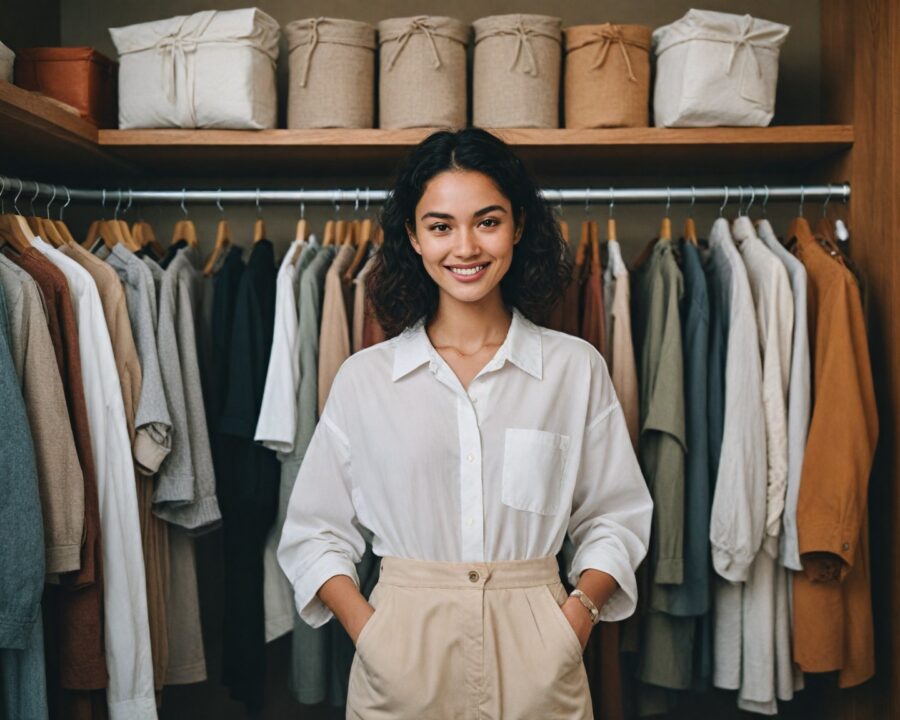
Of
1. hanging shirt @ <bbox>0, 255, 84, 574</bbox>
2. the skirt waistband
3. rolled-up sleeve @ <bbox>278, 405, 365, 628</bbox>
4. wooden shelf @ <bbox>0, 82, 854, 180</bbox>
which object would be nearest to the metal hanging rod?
wooden shelf @ <bbox>0, 82, 854, 180</bbox>

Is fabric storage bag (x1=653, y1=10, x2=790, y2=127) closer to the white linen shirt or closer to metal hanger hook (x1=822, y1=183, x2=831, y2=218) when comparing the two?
metal hanger hook (x1=822, y1=183, x2=831, y2=218)

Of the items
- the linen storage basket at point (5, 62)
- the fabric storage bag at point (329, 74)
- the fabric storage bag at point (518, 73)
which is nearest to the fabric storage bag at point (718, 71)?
the fabric storage bag at point (518, 73)

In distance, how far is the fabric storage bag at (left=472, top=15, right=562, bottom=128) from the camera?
7.77 ft

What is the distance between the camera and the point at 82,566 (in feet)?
6.28

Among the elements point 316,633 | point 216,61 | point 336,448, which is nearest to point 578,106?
point 216,61

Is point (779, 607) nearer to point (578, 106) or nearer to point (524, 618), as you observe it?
point (524, 618)

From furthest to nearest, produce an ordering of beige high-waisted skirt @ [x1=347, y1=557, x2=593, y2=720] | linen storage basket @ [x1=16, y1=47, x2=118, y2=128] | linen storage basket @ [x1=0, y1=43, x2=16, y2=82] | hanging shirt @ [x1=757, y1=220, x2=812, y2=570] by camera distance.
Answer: linen storage basket @ [x1=16, y1=47, x2=118, y2=128]
hanging shirt @ [x1=757, y1=220, x2=812, y2=570]
linen storage basket @ [x1=0, y1=43, x2=16, y2=82]
beige high-waisted skirt @ [x1=347, y1=557, x2=593, y2=720]

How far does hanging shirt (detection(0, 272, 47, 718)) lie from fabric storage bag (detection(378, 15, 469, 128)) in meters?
1.10

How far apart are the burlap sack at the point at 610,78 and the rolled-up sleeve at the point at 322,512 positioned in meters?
1.11

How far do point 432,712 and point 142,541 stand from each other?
3.01 ft

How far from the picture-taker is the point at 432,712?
1604 millimetres

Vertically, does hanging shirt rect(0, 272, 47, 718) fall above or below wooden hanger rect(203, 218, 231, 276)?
below

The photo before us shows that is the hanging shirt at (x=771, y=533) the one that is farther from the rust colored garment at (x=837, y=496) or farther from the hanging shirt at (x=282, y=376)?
the hanging shirt at (x=282, y=376)

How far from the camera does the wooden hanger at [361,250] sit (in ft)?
7.75
